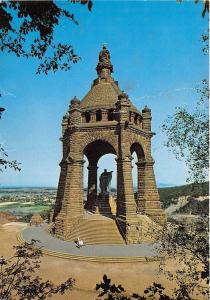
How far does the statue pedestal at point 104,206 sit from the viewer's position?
23.0m

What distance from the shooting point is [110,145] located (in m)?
23.0

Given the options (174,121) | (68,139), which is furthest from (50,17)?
(68,139)

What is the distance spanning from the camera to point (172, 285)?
12.3 m

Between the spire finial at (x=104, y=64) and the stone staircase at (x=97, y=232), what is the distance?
1369 cm

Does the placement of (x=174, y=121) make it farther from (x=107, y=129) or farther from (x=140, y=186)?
(x=140, y=186)

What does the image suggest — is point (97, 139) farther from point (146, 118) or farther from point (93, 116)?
Answer: point (146, 118)

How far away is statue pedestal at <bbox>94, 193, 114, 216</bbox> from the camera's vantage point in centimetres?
2295

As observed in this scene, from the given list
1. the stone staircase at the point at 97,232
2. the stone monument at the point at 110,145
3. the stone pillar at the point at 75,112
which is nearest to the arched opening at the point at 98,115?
the stone monument at the point at 110,145

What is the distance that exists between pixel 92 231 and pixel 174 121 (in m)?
13.6

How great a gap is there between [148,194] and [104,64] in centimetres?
1305

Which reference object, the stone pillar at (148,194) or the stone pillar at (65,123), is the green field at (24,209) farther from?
the stone pillar at (148,194)

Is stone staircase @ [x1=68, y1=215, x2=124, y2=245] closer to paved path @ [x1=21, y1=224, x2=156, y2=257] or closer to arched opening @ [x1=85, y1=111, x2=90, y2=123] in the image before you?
paved path @ [x1=21, y1=224, x2=156, y2=257]

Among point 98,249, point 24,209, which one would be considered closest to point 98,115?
point 98,249

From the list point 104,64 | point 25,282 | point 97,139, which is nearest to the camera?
point 25,282
